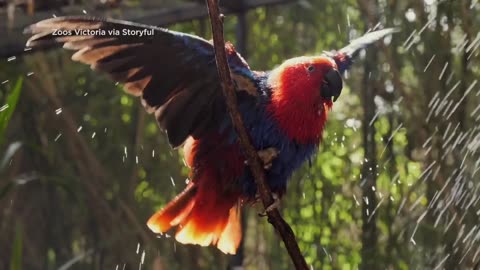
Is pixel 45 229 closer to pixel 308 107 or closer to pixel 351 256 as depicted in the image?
pixel 351 256

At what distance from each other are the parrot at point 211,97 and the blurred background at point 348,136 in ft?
2.16

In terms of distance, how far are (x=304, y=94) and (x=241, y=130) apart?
0.29 metres

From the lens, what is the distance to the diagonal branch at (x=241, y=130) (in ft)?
2.61

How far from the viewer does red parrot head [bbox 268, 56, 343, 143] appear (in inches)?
43.7

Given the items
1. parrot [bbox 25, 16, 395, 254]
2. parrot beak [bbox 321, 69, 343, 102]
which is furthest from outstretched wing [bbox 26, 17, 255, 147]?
parrot beak [bbox 321, 69, 343, 102]

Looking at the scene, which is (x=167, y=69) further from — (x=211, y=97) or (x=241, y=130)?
(x=241, y=130)

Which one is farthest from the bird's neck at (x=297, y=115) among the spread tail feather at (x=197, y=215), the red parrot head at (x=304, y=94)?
the spread tail feather at (x=197, y=215)

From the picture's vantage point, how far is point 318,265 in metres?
1.99

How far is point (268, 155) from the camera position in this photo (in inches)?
45.8

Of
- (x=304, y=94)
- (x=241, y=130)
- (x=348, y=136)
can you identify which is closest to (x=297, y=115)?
(x=304, y=94)

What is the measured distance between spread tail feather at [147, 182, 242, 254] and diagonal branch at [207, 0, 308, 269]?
0.31 meters

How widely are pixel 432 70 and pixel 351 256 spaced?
0.49 m

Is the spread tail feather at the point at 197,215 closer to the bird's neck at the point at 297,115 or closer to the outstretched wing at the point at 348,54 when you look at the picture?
the bird's neck at the point at 297,115

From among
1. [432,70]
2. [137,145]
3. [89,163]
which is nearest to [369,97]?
[432,70]
